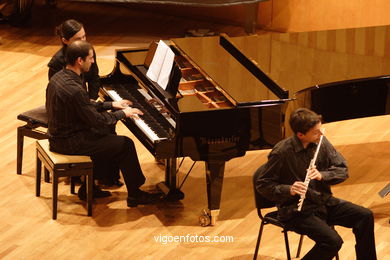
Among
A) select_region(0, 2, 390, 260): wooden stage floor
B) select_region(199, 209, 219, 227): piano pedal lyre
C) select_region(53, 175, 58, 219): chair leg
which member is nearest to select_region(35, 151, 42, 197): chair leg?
select_region(0, 2, 390, 260): wooden stage floor

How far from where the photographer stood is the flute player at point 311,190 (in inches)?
187

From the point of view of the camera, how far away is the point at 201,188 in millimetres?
6336

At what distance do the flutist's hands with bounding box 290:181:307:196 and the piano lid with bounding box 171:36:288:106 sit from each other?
953 mm

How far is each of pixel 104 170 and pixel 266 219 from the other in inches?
65.6

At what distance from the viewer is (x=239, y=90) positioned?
572cm


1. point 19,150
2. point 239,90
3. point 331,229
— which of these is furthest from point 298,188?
point 19,150

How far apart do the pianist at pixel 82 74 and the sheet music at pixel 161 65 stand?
0.46 m

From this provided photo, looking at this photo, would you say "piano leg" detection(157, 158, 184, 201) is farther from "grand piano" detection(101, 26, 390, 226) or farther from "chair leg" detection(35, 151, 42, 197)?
"chair leg" detection(35, 151, 42, 197)

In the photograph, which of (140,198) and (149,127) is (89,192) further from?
(149,127)

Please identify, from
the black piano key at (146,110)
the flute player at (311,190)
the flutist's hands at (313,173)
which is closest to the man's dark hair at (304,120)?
the flute player at (311,190)

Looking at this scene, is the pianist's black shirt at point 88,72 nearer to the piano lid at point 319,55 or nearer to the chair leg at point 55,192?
the chair leg at point 55,192

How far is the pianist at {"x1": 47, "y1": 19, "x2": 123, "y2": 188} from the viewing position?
6.10 metres

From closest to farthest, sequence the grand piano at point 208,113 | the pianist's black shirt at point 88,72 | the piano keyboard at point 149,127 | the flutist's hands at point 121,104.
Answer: the grand piano at point 208,113 < the piano keyboard at point 149,127 < the flutist's hands at point 121,104 < the pianist's black shirt at point 88,72

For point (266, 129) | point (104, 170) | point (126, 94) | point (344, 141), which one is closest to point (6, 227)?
point (104, 170)
